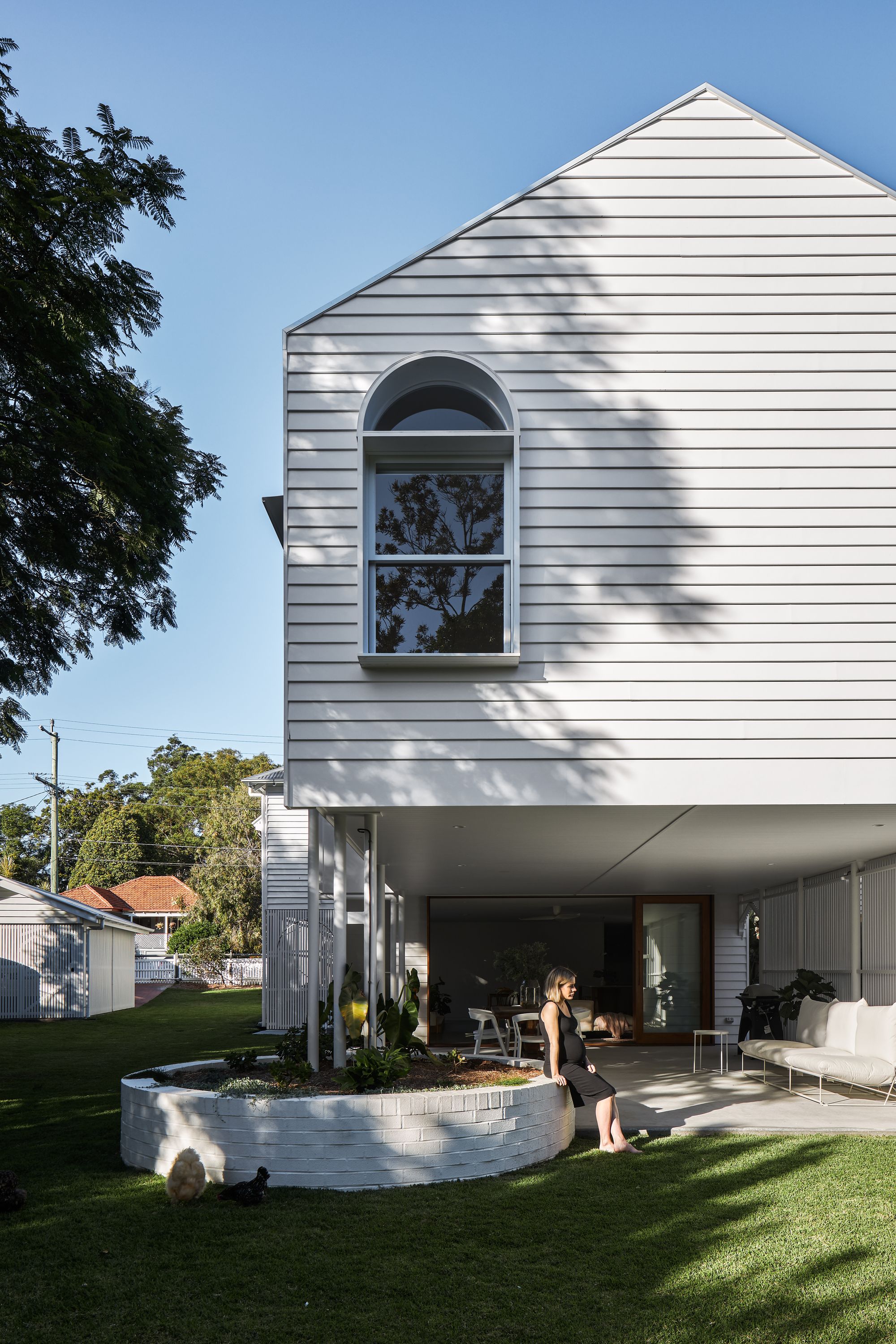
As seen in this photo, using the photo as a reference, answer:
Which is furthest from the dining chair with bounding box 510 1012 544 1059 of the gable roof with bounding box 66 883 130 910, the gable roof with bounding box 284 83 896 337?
the gable roof with bounding box 66 883 130 910

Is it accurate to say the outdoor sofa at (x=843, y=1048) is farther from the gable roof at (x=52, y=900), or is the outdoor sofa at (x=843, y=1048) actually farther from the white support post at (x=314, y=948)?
the gable roof at (x=52, y=900)

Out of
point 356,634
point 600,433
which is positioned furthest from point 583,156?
point 356,634

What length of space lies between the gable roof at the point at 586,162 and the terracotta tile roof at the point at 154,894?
45.7m

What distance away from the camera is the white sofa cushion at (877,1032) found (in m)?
9.16

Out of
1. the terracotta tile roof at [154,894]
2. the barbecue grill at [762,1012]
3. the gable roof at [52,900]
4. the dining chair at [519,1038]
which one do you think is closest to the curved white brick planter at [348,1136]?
the dining chair at [519,1038]

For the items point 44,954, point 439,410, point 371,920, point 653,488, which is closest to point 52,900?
point 44,954

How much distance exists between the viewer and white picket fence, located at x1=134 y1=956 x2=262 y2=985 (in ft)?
126

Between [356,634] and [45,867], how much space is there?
184 ft

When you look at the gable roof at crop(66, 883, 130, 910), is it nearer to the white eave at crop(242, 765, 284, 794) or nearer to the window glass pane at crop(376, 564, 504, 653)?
the white eave at crop(242, 765, 284, 794)

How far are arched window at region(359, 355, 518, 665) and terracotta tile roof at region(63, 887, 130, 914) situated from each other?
3698cm

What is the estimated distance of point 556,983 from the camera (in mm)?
7523

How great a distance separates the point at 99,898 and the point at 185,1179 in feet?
128

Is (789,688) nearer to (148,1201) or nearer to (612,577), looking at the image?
(612,577)

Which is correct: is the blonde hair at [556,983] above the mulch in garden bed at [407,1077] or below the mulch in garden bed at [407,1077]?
above
